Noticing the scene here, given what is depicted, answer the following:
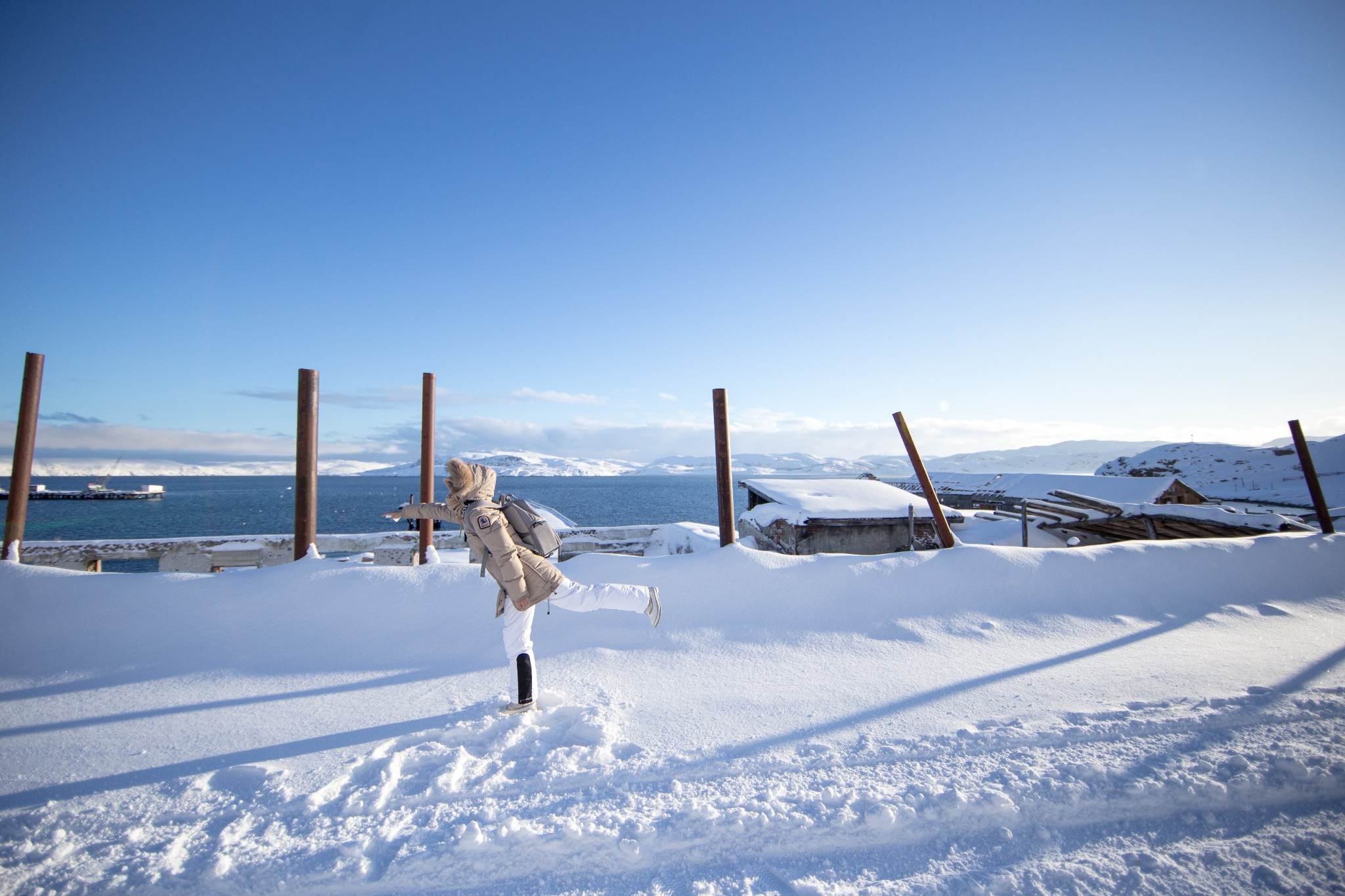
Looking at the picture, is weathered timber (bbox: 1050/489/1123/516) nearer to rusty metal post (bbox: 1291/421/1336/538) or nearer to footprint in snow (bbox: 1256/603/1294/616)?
rusty metal post (bbox: 1291/421/1336/538)

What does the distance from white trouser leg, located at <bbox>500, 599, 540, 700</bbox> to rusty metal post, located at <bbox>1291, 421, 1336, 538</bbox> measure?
10.1 m

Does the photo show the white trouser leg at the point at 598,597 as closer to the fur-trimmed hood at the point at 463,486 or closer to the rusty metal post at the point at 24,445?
the fur-trimmed hood at the point at 463,486

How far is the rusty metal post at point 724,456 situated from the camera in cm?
661

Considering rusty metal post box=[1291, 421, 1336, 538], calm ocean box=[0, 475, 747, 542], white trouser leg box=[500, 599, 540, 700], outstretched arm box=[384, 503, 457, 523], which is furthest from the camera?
calm ocean box=[0, 475, 747, 542]

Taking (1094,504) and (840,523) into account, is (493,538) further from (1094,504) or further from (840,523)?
(1094,504)

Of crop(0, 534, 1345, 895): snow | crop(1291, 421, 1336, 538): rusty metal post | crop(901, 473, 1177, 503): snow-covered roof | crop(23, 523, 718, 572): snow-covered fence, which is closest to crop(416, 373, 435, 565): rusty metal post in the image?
crop(0, 534, 1345, 895): snow

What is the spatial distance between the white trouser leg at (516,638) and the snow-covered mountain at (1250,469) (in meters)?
34.4

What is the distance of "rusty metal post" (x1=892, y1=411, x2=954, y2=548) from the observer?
678 cm

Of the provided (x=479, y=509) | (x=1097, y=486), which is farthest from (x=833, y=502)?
(x=1097, y=486)

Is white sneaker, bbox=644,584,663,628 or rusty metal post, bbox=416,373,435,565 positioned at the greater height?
rusty metal post, bbox=416,373,435,565

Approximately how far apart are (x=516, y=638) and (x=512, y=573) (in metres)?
0.50

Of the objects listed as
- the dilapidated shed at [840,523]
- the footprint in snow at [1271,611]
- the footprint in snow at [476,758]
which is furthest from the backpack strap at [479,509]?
the dilapidated shed at [840,523]

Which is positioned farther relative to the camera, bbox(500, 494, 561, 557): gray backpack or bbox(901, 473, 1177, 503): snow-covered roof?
bbox(901, 473, 1177, 503): snow-covered roof

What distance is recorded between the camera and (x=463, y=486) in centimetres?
439
